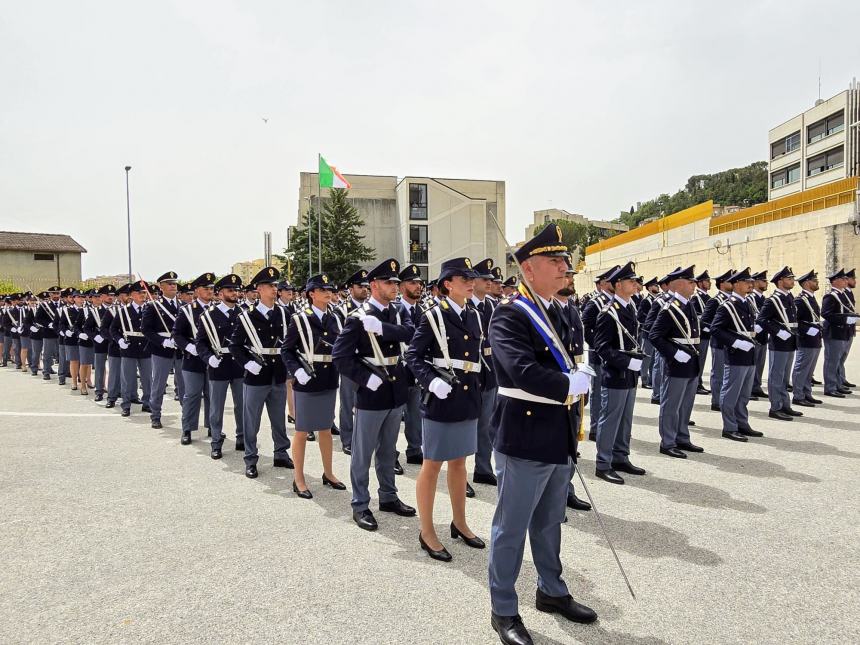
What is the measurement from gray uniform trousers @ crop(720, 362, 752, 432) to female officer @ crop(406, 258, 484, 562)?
4.79 metres

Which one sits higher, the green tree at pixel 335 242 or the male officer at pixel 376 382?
the green tree at pixel 335 242

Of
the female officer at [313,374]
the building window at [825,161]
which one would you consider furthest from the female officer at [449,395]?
the building window at [825,161]

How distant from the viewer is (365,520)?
4953mm

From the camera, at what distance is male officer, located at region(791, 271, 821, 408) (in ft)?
32.9

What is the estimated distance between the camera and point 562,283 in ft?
10.9

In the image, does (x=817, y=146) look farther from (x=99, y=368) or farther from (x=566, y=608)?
(x=566, y=608)

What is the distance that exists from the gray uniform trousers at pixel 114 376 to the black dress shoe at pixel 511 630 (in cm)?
978

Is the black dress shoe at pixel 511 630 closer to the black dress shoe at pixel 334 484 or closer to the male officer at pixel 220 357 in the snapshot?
the black dress shoe at pixel 334 484

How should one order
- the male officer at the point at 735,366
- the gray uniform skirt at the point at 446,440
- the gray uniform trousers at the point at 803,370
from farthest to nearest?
the gray uniform trousers at the point at 803,370 → the male officer at the point at 735,366 → the gray uniform skirt at the point at 446,440

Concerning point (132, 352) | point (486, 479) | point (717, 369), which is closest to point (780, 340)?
point (717, 369)

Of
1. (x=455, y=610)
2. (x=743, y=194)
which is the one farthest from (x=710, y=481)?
(x=743, y=194)

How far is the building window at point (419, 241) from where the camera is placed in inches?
2032

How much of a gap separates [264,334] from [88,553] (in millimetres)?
3019

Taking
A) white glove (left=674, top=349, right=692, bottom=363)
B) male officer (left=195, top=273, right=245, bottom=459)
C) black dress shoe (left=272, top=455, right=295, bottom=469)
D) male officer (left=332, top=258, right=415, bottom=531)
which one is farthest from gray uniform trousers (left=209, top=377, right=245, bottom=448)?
white glove (left=674, top=349, right=692, bottom=363)
